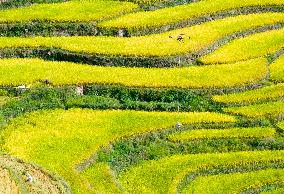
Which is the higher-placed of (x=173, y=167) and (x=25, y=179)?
(x=25, y=179)

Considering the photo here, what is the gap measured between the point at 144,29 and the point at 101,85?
6671mm

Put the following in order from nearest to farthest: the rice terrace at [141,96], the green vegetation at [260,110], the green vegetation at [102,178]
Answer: the green vegetation at [102,178] < the rice terrace at [141,96] < the green vegetation at [260,110]

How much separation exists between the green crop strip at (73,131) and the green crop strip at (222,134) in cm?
63

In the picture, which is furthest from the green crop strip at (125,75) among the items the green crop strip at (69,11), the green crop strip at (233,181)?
the green crop strip at (233,181)

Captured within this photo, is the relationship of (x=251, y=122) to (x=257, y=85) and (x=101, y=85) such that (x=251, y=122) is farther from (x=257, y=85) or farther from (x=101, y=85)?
(x=101, y=85)

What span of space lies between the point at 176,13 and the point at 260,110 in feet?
33.8

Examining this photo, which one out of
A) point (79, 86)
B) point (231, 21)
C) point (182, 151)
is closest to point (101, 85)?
point (79, 86)

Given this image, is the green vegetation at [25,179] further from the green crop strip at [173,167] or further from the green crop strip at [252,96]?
the green crop strip at [252,96]

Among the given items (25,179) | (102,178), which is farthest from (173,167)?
(25,179)

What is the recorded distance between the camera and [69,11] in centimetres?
3969

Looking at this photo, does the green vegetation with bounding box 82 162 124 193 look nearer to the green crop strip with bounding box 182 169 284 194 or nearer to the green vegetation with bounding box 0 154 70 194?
the green vegetation with bounding box 0 154 70 194

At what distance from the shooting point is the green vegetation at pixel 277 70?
3562 cm

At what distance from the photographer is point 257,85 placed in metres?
34.5

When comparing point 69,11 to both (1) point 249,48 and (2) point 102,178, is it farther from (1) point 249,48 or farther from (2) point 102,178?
(2) point 102,178
